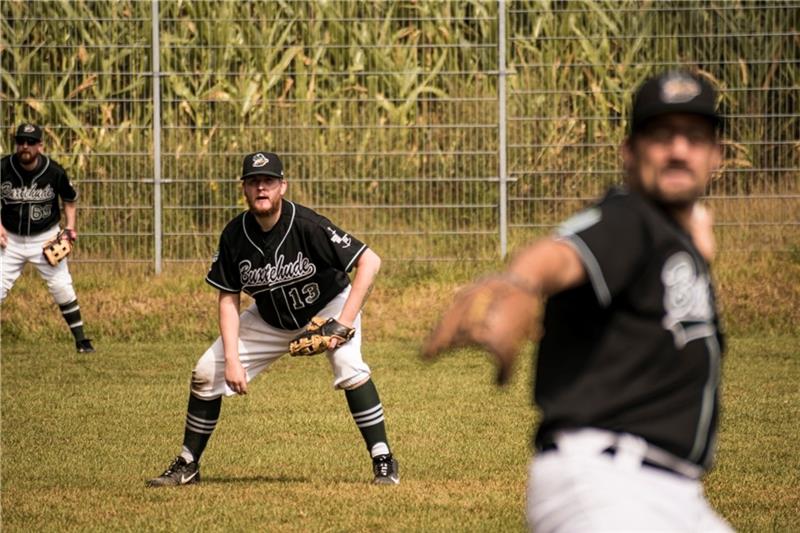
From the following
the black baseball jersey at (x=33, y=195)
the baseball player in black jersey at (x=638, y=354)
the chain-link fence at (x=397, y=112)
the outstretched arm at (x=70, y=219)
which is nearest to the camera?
the baseball player in black jersey at (x=638, y=354)

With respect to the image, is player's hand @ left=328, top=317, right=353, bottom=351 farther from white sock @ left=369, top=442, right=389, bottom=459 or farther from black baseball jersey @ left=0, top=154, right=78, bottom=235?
black baseball jersey @ left=0, top=154, right=78, bottom=235

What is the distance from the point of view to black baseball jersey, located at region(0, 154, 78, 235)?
15.1m

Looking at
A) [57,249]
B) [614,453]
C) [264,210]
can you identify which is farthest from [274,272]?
[57,249]

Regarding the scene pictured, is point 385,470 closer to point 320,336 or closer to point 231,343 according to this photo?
point 320,336

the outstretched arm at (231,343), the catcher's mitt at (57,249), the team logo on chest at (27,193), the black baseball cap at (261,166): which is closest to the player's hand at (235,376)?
the outstretched arm at (231,343)

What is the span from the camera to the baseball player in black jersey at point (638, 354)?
11.7 feet

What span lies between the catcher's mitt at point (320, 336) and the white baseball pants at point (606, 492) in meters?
4.68

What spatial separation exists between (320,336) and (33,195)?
25.3 feet


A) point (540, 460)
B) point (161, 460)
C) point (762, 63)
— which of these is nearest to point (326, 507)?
point (161, 460)

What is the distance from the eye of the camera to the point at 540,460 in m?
3.75

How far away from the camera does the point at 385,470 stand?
28.1ft

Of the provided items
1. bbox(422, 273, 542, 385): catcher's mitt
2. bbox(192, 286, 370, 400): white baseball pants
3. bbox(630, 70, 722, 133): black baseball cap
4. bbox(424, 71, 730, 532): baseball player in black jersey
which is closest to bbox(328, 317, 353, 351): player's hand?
bbox(192, 286, 370, 400): white baseball pants

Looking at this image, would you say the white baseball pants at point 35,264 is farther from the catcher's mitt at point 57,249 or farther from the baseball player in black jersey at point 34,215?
the catcher's mitt at point 57,249

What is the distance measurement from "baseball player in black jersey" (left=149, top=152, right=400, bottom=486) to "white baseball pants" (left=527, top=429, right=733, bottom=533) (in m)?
4.82
